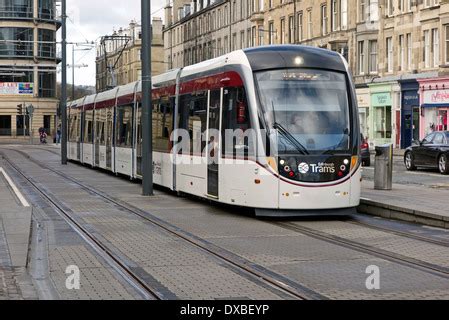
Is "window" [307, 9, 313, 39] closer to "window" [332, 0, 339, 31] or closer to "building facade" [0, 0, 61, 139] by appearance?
"window" [332, 0, 339, 31]

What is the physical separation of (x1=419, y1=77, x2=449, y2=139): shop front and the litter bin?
2875 cm

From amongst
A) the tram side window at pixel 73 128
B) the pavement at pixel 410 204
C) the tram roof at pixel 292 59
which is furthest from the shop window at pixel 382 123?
the tram roof at pixel 292 59

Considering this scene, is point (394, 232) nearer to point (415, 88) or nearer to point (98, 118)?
point (98, 118)

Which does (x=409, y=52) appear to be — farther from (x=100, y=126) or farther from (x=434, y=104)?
(x=100, y=126)

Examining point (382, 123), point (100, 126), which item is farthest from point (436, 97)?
point (100, 126)

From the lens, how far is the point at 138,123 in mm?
26031

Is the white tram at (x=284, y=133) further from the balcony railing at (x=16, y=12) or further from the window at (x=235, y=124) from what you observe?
the balcony railing at (x=16, y=12)

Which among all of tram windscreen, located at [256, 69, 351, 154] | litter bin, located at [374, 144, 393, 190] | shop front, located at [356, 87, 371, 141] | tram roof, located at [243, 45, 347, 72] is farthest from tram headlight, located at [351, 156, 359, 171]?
shop front, located at [356, 87, 371, 141]

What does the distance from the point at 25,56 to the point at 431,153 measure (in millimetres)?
67578

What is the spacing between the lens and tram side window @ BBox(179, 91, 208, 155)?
18719mm

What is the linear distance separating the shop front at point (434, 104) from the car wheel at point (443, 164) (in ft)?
61.1

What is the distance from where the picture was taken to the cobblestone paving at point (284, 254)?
937 cm
